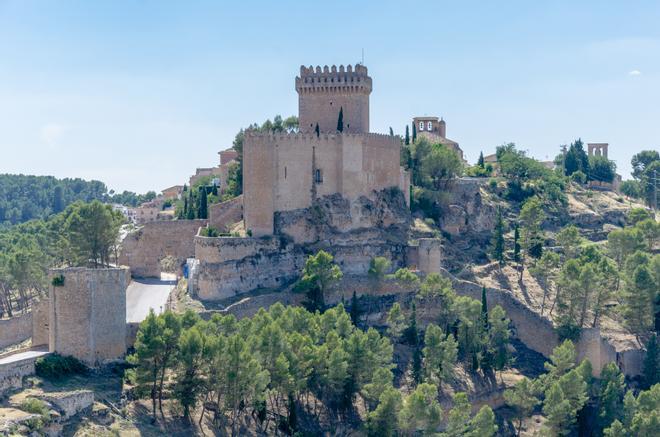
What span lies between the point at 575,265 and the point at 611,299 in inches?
160

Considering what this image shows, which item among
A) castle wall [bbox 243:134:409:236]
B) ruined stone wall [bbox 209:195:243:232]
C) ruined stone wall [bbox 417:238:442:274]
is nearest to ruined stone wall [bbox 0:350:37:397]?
castle wall [bbox 243:134:409:236]

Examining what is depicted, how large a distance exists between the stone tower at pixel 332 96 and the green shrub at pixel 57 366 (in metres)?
24.1

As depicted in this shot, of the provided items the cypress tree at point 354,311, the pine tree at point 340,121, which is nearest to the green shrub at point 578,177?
the pine tree at point 340,121

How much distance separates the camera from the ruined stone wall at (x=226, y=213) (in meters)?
58.5

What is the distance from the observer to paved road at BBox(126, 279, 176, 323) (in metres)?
48.3

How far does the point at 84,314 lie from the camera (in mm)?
42031

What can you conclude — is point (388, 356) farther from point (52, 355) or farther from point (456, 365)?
point (52, 355)

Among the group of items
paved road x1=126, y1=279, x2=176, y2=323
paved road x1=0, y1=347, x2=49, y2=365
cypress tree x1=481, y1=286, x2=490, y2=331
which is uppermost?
paved road x1=126, y1=279, x2=176, y2=323

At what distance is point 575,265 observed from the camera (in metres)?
55.9

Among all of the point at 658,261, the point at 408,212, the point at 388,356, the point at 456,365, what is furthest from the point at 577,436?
the point at 408,212

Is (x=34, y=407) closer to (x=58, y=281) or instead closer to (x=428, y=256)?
(x=58, y=281)

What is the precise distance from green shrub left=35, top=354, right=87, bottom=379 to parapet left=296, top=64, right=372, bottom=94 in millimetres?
25614

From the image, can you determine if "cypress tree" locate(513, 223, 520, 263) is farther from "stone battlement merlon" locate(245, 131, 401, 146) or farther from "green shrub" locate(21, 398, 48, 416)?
"green shrub" locate(21, 398, 48, 416)

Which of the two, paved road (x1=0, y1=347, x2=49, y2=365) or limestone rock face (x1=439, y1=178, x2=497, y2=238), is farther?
limestone rock face (x1=439, y1=178, x2=497, y2=238)
